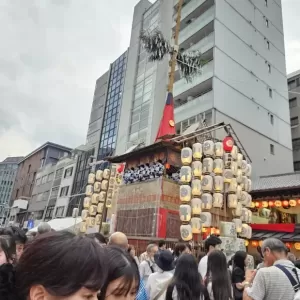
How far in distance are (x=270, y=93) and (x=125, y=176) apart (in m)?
19.2

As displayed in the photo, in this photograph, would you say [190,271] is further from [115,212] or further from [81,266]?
[115,212]

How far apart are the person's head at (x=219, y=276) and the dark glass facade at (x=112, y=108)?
1119 inches

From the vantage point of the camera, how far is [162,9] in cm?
3083

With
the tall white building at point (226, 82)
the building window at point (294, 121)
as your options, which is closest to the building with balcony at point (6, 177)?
the tall white building at point (226, 82)

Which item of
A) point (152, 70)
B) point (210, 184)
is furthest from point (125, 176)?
point (152, 70)

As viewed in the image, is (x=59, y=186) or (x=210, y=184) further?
(x=59, y=186)

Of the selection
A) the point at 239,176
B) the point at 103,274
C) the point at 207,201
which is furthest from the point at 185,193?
the point at 103,274

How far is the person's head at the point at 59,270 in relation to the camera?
1.19 m

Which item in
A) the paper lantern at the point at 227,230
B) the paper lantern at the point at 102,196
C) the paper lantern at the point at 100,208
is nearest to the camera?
the paper lantern at the point at 227,230

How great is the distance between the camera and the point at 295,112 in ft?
109

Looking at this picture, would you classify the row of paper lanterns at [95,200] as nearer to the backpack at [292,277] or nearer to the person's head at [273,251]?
the person's head at [273,251]

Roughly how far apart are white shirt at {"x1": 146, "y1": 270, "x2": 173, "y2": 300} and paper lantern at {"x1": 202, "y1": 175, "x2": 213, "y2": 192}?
11000 millimetres

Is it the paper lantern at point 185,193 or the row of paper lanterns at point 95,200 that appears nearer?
the paper lantern at point 185,193

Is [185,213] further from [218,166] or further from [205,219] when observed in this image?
[218,166]
